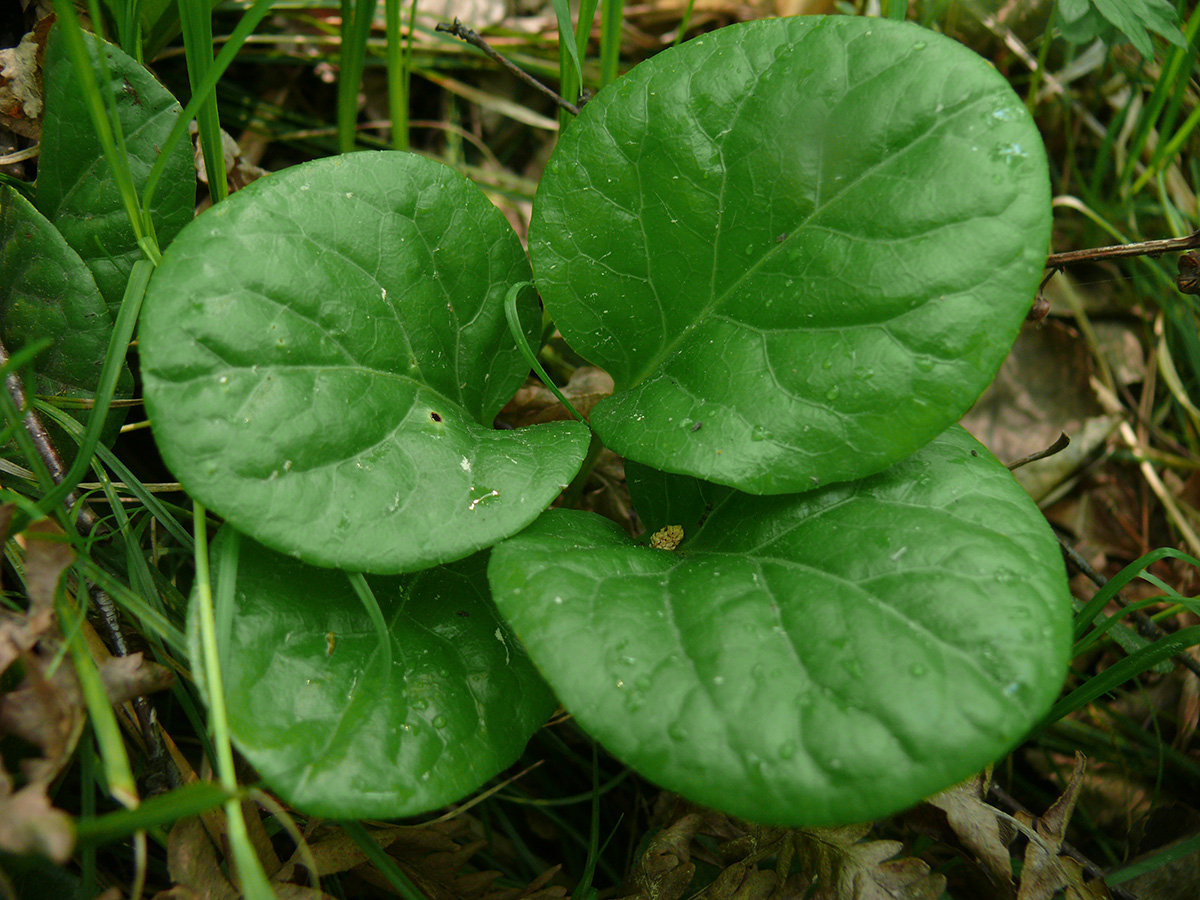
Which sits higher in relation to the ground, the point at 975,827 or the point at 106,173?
the point at 106,173

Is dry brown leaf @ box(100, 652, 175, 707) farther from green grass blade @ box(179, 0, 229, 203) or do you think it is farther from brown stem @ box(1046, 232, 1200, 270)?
brown stem @ box(1046, 232, 1200, 270)

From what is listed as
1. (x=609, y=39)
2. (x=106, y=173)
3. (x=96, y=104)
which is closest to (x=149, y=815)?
(x=96, y=104)

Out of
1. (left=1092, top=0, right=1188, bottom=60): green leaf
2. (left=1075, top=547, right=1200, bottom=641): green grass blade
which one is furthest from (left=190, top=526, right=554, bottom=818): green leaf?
(left=1092, top=0, right=1188, bottom=60): green leaf

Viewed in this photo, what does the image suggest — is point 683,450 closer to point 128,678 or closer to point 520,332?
point 520,332

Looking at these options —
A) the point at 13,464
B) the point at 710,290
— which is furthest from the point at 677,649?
the point at 13,464

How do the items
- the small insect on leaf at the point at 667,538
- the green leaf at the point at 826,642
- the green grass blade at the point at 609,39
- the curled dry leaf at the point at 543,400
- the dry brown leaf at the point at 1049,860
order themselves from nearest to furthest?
the green leaf at the point at 826,642 → the dry brown leaf at the point at 1049,860 → the small insect on leaf at the point at 667,538 → the green grass blade at the point at 609,39 → the curled dry leaf at the point at 543,400

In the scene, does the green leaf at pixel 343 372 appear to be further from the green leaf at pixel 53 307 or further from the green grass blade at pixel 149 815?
the green leaf at pixel 53 307

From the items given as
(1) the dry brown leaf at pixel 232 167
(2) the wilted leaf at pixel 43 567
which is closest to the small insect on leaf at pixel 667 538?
(2) the wilted leaf at pixel 43 567
